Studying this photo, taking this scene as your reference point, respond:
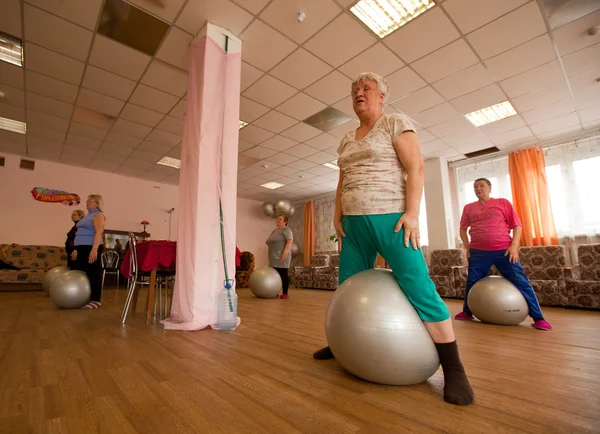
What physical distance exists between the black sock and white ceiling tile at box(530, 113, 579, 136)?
586 cm

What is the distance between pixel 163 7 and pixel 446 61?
3.28 metres

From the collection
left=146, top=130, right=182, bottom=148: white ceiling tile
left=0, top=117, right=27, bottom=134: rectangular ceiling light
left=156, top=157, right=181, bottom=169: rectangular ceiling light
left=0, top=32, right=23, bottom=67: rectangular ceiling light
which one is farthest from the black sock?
left=0, top=117, right=27, bottom=134: rectangular ceiling light

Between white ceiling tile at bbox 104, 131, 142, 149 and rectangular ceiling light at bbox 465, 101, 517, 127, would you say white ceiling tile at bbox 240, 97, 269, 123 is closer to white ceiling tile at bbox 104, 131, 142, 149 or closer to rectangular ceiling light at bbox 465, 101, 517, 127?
white ceiling tile at bbox 104, 131, 142, 149

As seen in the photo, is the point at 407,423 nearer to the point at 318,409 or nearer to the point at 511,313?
the point at 318,409

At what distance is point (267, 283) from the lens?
15.9 feet

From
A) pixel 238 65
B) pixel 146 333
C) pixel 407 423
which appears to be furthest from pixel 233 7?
pixel 407 423

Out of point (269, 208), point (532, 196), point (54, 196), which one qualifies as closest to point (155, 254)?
point (54, 196)

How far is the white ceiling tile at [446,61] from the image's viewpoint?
3.52 meters

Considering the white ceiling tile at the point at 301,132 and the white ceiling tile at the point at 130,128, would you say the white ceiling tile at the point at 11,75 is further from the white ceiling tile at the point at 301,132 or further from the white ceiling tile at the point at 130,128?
the white ceiling tile at the point at 301,132

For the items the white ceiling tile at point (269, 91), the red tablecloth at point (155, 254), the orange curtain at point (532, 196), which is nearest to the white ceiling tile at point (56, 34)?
the white ceiling tile at point (269, 91)

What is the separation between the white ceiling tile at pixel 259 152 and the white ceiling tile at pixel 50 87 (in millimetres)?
3081

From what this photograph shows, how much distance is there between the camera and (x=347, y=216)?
150 centimetres

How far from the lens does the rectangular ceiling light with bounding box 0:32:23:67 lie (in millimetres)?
3355

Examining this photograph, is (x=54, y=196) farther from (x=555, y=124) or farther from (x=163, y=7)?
(x=555, y=124)
